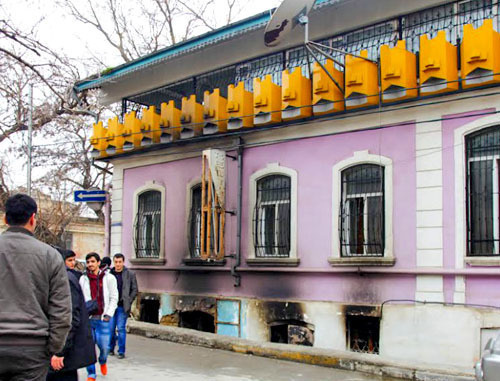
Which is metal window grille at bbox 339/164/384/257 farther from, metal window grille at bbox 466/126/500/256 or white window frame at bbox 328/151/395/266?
metal window grille at bbox 466/126/500/256

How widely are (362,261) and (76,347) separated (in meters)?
7.45

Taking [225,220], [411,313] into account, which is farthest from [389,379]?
[225,220]

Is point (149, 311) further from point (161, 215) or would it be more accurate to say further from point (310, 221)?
point (310, 221)

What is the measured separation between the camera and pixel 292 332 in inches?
527

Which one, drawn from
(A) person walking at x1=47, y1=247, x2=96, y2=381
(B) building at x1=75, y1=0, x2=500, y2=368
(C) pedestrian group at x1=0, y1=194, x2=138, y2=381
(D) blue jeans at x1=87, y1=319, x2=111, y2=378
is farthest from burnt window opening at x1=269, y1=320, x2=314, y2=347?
(C) pedestrian group at x1=0, y1=194, x2=138, y2=381

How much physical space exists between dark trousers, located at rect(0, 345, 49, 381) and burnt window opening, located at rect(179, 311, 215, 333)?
1137 centimetres

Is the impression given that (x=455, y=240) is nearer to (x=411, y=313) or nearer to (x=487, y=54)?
(x=411, y=313)

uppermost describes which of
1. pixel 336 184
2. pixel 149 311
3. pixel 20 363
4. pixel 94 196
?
pixel 94 196

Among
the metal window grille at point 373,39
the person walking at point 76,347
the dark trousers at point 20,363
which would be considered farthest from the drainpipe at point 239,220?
the dark trousers at point 20,363

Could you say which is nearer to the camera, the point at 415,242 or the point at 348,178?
the point at 415,242

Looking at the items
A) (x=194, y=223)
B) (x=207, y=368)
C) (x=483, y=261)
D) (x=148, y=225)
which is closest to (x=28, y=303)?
(x=207, y=368)

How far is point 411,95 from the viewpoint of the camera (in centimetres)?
1166

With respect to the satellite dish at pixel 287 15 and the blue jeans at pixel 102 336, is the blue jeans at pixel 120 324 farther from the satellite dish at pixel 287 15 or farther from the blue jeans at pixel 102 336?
the satellite dish at pixel 287 15

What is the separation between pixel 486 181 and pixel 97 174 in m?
26.2
